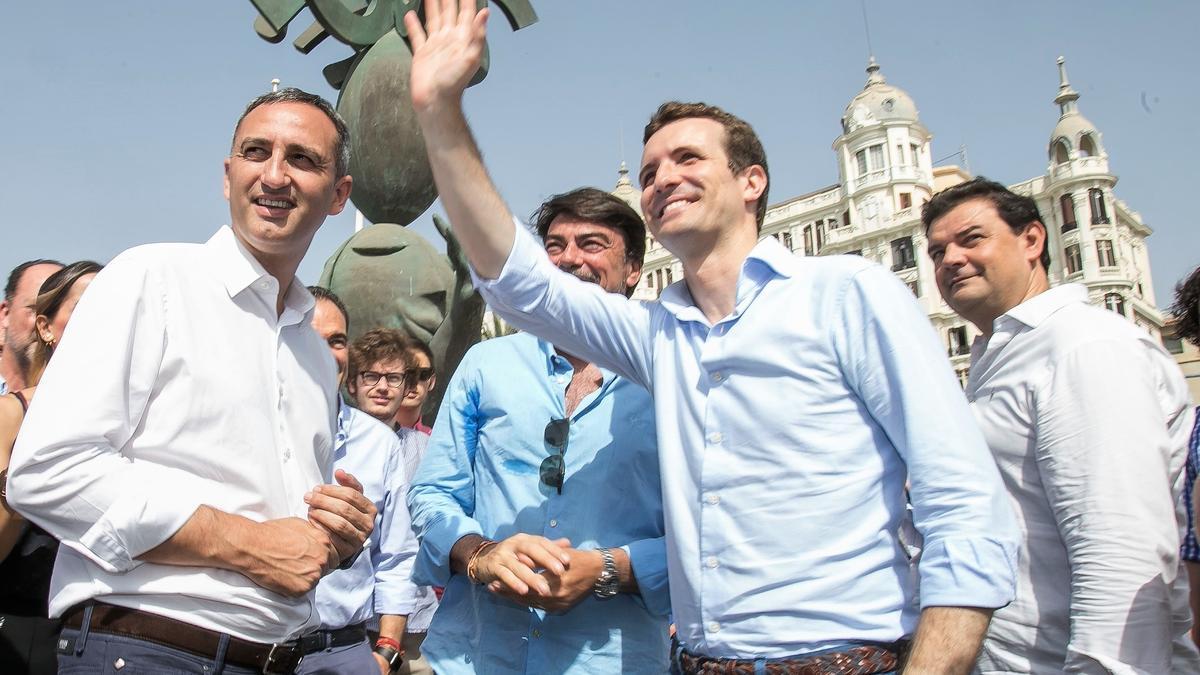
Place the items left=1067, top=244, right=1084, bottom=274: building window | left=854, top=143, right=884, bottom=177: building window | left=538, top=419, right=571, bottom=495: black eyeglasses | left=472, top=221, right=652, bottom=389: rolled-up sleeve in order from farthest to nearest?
left=854, top=143, right=884, bottom=177: building window, left=1067, top=244, right=1084, bottom=274: building window, left=538, top=419, right=571, bottom=495: black eyeglasses, left=472, top=221, right=652, bottom=389: rolled-up sleeve

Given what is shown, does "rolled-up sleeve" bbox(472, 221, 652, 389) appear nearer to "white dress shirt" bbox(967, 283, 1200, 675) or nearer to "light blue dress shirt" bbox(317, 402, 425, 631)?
"white dress shirt" bbox(967, 283, 1200, 675)

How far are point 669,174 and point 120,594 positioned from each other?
129 cm

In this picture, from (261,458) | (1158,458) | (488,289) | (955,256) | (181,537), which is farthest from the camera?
(955,256)

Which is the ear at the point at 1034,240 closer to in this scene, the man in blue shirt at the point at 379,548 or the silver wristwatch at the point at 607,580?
the silver wristwatch at the point at 607,580

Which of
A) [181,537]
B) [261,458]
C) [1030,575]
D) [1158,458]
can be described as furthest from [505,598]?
[1158,458]

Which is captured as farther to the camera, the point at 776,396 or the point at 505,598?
the point at 505,598

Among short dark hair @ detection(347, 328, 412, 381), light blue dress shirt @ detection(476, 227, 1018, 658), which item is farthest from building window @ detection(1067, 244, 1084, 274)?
light blue dress shirt @ detection(476, 227, 1018, 658)

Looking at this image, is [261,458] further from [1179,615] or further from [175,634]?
[1179,615]

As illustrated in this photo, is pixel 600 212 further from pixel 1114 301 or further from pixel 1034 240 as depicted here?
pixel 1114 301

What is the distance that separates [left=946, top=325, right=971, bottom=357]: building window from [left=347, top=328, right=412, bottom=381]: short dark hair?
4547 cm

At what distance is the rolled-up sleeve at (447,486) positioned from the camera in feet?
7.84

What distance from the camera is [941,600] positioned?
A: 1653 mm

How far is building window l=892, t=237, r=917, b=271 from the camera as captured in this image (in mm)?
48281

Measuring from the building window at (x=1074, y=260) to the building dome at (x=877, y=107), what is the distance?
10.6m
